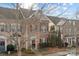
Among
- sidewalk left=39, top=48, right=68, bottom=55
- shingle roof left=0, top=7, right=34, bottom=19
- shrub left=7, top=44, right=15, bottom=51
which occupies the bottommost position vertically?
sidewalk left=39, top=48, right=68, bottom=55

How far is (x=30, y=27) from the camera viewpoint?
1.61 meters

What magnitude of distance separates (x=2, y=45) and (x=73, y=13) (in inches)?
30.2

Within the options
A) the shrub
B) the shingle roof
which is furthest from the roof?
the shrub

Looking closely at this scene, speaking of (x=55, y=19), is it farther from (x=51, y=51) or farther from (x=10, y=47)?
(x=10, y=47)

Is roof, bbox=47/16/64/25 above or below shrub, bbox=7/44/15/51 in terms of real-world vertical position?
above

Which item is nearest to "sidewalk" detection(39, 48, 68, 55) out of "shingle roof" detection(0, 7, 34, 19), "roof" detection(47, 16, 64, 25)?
"roof" detection(47, 16, 64, 25)

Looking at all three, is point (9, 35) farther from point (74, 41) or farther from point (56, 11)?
point (74, 41)

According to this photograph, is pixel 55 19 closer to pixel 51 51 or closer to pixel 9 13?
pixel 51 51

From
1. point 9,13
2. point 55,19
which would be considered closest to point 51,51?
point 55,19

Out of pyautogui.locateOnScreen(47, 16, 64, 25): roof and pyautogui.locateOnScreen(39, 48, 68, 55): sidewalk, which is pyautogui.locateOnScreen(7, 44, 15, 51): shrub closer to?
pyautogui.locateOnScreen(39, 48, 68, 55): sidewalk

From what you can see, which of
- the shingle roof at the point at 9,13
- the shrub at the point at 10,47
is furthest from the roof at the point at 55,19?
the shrub at the point at 10,47

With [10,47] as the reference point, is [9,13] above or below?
above

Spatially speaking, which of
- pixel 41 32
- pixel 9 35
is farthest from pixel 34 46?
pixel 9 35

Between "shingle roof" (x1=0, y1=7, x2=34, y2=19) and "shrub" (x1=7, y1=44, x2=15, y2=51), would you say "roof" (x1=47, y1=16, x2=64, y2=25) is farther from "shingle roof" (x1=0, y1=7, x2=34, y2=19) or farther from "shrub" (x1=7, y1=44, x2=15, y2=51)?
"shrub" (x1=7, y1=44, x2=15, y2=51)
